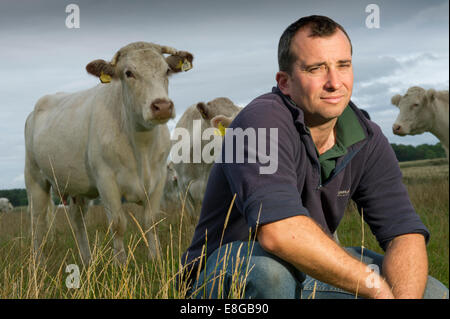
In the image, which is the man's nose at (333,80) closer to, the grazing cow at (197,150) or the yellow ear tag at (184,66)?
the yellow ear tag at (184,66)

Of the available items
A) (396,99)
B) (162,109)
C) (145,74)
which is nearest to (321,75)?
(162,109)

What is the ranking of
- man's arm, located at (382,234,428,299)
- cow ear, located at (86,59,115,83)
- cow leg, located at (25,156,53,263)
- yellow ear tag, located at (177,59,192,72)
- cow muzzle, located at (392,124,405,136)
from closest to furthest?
man's arm, located at (382,234,428,299)
cow ear, located at (86,59,115,83)
yellow ear tag, located at (177,59,192,72)
cow leg, located at (25,156,53,263)
cow muzzle, located at (392,124,405,136)

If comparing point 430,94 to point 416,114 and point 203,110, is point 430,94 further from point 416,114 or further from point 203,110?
point 203,110

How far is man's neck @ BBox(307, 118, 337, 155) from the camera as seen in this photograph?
2.94m

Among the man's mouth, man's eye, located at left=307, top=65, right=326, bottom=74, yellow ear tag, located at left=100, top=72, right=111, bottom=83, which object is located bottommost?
the man's mouth

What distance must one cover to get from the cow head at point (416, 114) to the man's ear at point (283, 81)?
39.0 ft

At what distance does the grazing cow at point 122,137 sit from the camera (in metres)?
5.68

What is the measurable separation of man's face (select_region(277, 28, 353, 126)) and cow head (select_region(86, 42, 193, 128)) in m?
2.67

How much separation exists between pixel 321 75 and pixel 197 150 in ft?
18.9

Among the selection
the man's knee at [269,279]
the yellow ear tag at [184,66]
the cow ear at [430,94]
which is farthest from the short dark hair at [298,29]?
the cow ear at [430,94]

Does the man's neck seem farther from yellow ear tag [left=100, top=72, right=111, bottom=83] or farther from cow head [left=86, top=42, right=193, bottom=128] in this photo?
yellow ear tag [left=100, top=72, right=111, bottom=83]

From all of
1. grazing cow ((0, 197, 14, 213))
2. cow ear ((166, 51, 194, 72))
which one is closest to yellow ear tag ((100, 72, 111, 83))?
cow ear ((166, 51, 194, 72))

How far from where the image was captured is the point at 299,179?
2.74 meters
